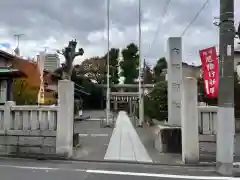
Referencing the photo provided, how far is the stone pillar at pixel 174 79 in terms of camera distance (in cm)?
1254

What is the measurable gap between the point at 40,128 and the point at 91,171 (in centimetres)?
292

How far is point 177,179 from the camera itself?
7.89 meters

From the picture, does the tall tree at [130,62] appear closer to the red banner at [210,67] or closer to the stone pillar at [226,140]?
the red banner at [210,67]

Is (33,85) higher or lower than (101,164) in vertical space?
higher

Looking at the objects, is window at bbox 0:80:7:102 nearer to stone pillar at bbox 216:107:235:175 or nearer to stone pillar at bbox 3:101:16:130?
stone pillar at bbox 3:101:16:130

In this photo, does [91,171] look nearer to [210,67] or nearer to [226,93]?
[226,93]

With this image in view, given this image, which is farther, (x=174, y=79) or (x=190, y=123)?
(x=174, y=79)

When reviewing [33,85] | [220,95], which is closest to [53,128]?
[220,95]

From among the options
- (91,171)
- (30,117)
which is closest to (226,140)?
(91,171)

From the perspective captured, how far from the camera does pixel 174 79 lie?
1278 centimetres

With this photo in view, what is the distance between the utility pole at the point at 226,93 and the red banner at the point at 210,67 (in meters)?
6.03

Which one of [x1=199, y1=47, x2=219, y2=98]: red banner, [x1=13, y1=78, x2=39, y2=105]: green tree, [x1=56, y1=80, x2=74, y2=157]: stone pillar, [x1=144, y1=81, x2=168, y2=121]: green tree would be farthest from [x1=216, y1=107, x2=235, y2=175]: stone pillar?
[x1=13, y1=78, x2=39, y2=105]: green tree

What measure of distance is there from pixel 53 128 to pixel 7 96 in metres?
7.84

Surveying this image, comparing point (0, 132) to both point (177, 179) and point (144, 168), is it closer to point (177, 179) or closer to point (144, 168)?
point (144, 168)
